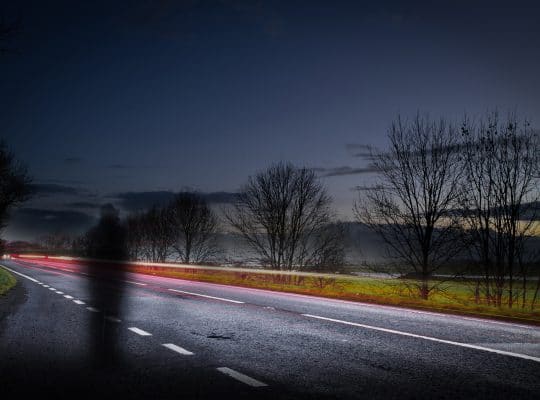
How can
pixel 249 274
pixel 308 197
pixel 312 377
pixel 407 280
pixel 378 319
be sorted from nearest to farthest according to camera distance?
pixel 312 377, pixel 378 319, pixel 407 280, pixel 249 274, pixel 308 197

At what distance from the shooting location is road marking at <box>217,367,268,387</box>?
17.9 feet

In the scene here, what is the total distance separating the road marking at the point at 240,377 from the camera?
5.46 meters

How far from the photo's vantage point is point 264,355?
721cm

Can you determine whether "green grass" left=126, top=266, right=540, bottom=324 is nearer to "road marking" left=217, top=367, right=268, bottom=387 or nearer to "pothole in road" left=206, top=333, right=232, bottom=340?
"pothole in road" left=206, top=333, right=232, bottom=340

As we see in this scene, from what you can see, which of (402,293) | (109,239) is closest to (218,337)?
(402,293)

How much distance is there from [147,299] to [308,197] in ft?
70.9

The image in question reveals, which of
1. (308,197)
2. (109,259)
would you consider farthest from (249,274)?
(109,259)

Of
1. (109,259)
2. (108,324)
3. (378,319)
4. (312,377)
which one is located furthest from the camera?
(109,259)

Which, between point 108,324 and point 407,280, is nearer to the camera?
point 108,324

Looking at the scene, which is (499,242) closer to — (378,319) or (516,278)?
(516,278)

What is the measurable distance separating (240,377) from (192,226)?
6691 centimetres

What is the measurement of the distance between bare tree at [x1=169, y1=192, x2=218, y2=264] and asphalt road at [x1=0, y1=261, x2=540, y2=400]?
182ft

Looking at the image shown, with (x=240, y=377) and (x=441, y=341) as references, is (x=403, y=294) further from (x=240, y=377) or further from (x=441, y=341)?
(x=240, y=377)

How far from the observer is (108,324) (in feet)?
34.9
